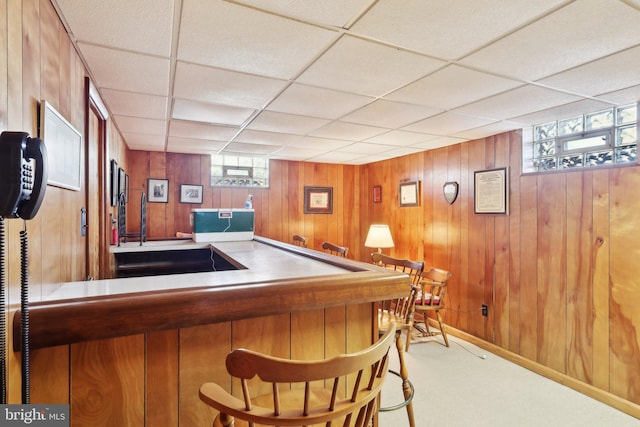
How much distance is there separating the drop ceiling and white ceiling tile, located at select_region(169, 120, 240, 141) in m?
0.04

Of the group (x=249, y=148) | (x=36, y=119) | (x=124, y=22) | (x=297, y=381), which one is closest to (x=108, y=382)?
(x=297, y=381)

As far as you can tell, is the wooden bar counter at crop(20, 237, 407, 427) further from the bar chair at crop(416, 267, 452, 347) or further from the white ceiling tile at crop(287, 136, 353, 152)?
the white ceiling tile at crop(287, 136, 353, 152)

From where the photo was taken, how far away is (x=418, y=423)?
7.35ft

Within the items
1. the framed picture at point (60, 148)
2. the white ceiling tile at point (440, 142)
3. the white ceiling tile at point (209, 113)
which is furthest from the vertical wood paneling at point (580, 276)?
the framed picture at point (60, 148)

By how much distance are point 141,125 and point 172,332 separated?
257 centimetres

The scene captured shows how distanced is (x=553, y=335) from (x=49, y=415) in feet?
11.3

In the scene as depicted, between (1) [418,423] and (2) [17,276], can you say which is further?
(1) [418,423]

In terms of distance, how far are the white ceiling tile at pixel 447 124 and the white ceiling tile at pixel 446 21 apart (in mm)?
1202

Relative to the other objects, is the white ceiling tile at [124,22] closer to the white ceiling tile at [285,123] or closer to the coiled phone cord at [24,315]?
the coiled phone cord at [24,315]

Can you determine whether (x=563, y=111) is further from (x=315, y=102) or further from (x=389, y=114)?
(x=315, y=102)

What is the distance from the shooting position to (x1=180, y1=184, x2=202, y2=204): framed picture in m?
4.61

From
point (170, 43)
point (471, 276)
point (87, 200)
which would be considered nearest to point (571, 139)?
point (471, 276)

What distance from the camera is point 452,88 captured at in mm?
2152

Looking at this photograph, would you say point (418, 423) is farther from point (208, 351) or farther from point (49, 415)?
point (49, 415)
